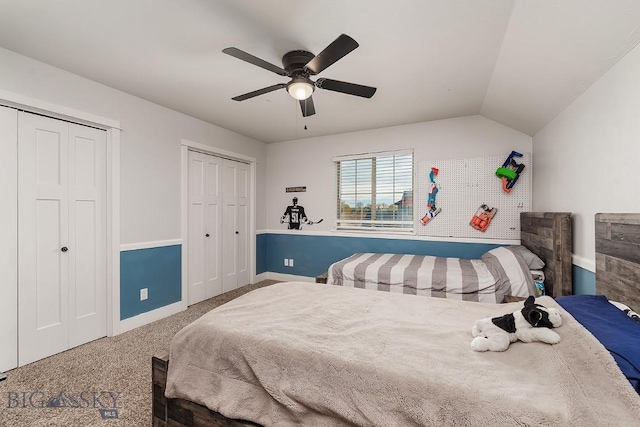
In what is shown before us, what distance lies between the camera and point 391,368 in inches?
42.0

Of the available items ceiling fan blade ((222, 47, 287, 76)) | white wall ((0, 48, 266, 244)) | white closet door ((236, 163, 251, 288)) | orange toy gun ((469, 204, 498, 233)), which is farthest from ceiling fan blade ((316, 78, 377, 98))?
white closet door ((236, 163, 251, 288))

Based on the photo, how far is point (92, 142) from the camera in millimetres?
2670

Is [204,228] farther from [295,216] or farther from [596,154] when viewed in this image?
[596,154]

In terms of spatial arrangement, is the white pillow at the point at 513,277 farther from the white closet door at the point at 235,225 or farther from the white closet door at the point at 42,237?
the white closet door at the point at 42,237

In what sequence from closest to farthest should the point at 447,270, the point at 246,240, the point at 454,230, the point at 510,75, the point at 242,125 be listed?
1. the point at 510,75
2. the point at 447,270
3. the point at 454,230
4. the point at 242,125
5. the point at 246,240

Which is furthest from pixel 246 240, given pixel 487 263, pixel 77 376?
pixel 487 263

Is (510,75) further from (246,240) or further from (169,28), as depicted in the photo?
(246,240)

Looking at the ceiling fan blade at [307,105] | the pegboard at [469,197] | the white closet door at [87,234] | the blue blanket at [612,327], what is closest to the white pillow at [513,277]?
the pegboard at [469,197]

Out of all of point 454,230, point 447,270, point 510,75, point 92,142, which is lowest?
point 447,270

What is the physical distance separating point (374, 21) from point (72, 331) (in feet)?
11.6

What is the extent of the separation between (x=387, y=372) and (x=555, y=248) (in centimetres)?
209

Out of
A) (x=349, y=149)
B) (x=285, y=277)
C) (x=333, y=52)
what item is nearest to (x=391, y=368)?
(x=333, y=52)

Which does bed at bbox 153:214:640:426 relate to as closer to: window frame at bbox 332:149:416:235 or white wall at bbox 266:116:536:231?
white wall at bbox 266:116:536:231

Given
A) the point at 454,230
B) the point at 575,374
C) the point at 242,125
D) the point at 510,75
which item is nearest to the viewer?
the point at 575,374
